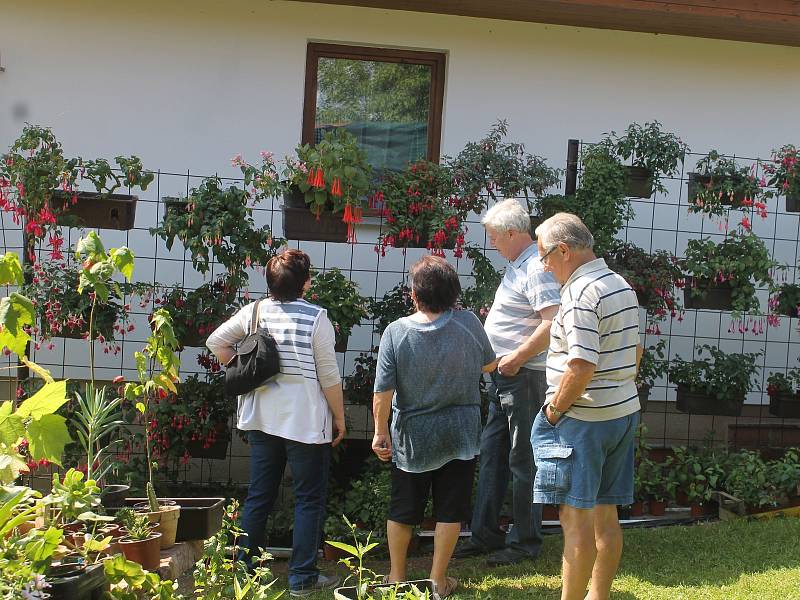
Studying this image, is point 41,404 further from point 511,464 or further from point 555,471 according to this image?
point 511,464

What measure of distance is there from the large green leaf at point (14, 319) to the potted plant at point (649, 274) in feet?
13.9

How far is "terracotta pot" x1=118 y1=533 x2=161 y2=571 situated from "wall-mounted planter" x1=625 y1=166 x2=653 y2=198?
4.18m

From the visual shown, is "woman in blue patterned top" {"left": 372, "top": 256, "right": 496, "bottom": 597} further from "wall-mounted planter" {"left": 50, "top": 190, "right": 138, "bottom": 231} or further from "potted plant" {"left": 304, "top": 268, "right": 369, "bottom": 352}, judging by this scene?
→ "wall-mounted planter" {"left": 50, "top": 190, "right": 138, "bottom": 231}

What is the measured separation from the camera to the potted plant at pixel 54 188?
18.6ft

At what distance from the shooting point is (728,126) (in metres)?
7.93

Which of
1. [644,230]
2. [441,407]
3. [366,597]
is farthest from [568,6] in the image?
[366,597]

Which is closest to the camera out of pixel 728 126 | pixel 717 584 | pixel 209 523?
pixel 209 523

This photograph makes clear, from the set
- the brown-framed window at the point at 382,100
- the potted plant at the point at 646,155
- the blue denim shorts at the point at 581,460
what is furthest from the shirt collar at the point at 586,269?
the brown-framed window at the point at 382,100

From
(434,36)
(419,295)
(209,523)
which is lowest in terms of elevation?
(209,523)

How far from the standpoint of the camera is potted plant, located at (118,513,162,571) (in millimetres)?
3652

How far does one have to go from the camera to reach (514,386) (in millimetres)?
5176

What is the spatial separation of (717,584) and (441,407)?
71.9 inches

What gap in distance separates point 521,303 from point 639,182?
2.14 metres

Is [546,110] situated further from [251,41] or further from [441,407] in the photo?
[441,407]
